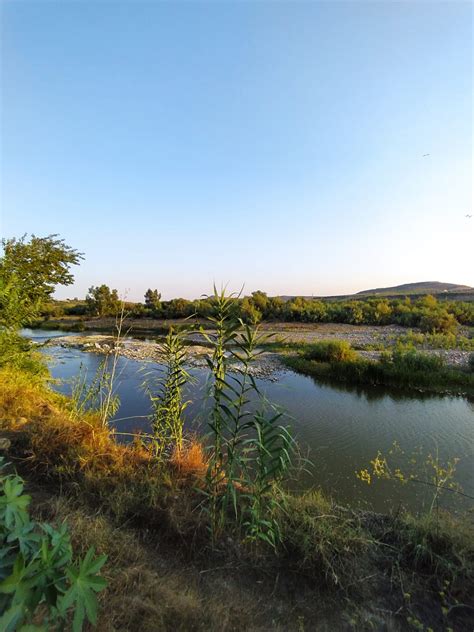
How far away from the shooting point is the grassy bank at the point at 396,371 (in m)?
11.3

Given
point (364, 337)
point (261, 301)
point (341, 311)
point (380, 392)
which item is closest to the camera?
point (380, 392)

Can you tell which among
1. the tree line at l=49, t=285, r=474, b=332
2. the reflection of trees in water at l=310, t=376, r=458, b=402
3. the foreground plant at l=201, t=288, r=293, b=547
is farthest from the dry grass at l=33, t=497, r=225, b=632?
the tree line at l=49, t=285, r=474, b=332

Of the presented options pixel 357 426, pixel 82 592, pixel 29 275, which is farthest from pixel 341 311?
pixel 82 592

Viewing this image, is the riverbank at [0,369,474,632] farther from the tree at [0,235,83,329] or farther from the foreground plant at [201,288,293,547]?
the tree at [0,235,83,329]

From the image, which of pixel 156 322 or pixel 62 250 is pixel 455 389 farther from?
pixel 156 322

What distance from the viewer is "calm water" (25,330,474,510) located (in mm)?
4875

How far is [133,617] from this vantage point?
6.22 feet

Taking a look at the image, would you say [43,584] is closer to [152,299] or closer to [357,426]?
[357,426]

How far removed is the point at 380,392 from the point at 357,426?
385 cm

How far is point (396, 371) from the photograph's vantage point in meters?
12.0

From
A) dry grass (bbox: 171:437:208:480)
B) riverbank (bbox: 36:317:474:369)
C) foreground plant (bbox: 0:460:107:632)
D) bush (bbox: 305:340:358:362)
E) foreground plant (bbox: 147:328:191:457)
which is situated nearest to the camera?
foreground plant (bbox: 0:460:107:632)

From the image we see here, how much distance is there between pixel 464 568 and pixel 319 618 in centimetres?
126

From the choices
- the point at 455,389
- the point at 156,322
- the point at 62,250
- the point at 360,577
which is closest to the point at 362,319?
the point at 455,389

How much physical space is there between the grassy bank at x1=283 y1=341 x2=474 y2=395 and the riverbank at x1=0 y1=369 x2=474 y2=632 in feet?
31.3
